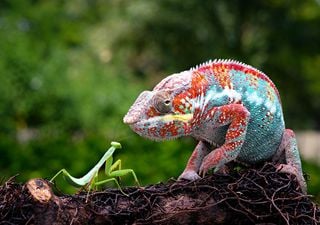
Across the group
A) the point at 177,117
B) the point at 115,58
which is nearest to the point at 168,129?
the point at 177,117

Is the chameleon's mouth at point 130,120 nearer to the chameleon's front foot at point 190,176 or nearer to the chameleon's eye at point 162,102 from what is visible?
the chameleon's eye at point 162,102

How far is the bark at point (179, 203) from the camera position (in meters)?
3.33

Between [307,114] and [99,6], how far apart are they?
6.01 m

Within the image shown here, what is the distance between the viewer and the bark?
3.33 meters

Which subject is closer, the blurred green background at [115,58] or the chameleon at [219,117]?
the chameleon at [219,117]

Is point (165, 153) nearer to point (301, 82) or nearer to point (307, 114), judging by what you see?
point (301, 82)

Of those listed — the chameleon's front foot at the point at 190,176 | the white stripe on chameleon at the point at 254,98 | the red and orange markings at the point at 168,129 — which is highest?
the white stripe on chameleon at the point at 254,98

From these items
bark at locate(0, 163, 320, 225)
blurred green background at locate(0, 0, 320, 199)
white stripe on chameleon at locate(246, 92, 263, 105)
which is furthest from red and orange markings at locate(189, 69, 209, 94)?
blurred green background at locate(0, 0, 320, 199)

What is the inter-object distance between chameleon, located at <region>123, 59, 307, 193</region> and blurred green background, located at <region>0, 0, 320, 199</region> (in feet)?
20.3

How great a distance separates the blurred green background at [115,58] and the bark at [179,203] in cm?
647

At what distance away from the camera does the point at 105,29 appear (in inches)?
766

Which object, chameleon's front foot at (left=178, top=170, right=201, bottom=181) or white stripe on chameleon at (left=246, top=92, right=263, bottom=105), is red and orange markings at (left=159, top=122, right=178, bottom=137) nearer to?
chameleon's front foot at (left=178, top=170, right=201, bottom=181)

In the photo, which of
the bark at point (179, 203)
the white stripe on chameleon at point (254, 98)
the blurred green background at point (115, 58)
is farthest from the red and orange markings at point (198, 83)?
the blurred green background at point (115, 58)

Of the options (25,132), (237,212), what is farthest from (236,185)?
(25,132)
